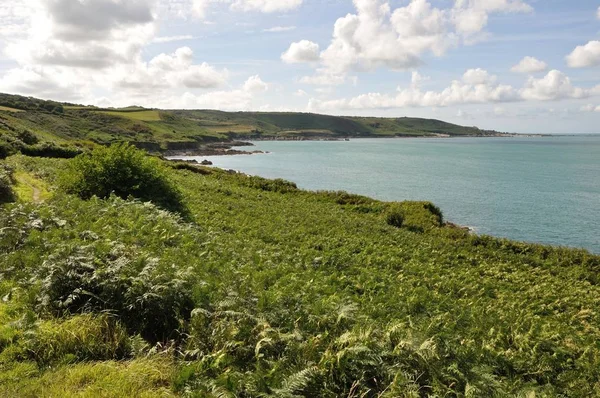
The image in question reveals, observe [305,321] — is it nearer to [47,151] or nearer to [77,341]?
[77,341]

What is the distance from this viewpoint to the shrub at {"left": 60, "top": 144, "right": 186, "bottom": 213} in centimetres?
2770

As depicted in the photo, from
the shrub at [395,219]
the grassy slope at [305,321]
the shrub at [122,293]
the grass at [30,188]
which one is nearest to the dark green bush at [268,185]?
the shrub at [395,219]

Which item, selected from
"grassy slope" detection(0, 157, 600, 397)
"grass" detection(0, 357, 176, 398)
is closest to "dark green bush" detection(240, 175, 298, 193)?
"grassy slope" detection(0, 157, 600, 397)

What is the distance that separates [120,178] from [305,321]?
2309cm

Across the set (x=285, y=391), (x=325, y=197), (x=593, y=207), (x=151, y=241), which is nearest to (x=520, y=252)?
(x=325, y=197)

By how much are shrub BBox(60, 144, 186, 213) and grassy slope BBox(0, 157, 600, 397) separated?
4468mm

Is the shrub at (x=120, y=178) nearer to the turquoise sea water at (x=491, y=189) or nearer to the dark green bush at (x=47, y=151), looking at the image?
the dark green bush at (x=47, y=151)

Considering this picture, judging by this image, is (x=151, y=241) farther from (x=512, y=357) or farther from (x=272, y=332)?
(x=512, y=357)

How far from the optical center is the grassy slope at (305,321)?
25.3ft

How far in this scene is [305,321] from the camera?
10133mm

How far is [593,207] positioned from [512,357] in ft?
241

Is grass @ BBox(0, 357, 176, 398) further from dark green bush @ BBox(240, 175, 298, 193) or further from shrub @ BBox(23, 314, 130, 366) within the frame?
dark green bush @ BBox(240, 175, 298, 193)

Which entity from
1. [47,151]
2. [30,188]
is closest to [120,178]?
[30,188]

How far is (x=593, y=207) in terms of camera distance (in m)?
69.6
